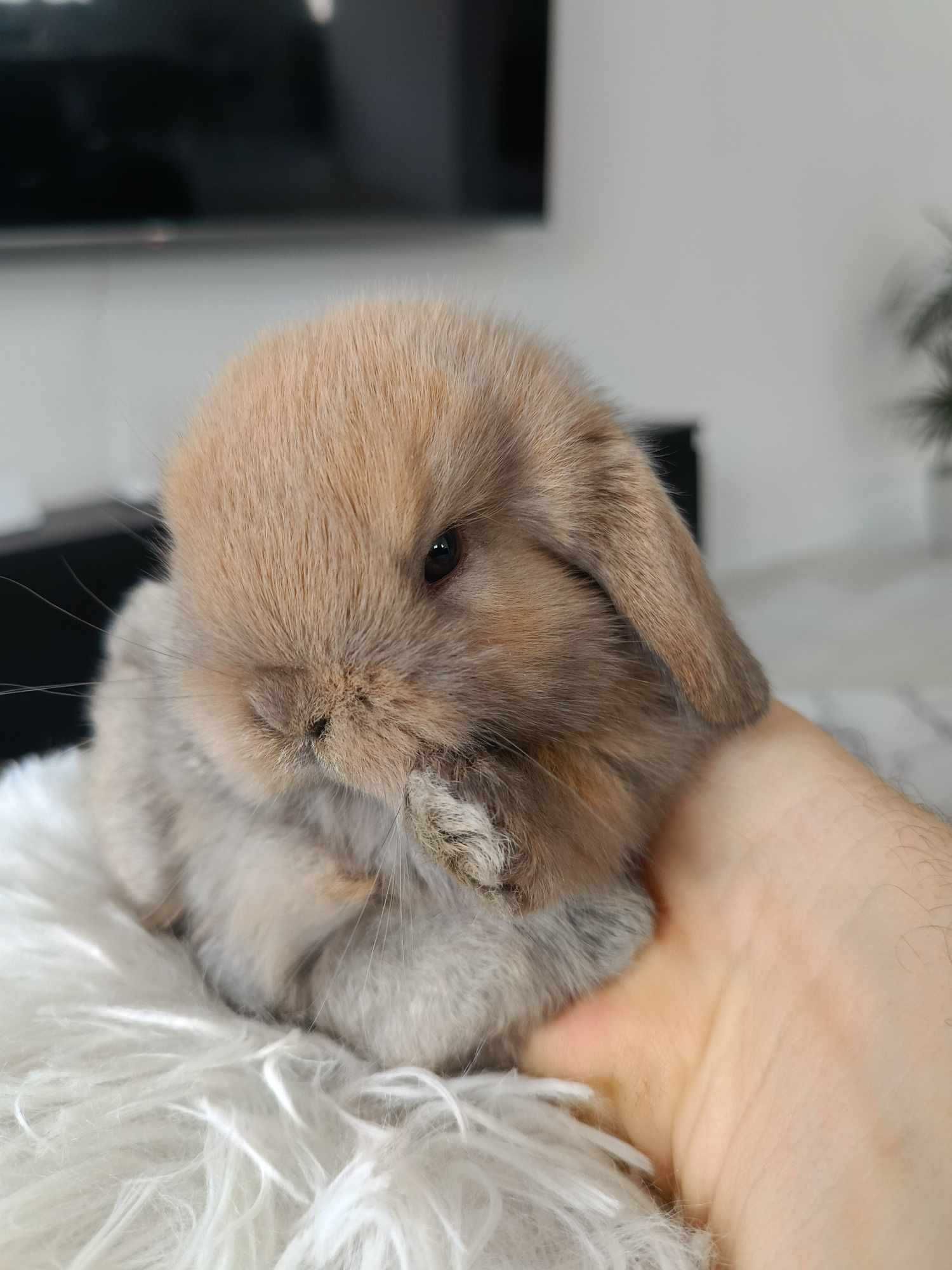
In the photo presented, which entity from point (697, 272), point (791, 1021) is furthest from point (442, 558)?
point (697, 272)

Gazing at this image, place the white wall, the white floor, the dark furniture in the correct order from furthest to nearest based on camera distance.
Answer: the white wall
the dark furniture
the white floor

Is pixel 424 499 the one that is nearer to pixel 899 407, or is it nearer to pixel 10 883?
pixel 10 883

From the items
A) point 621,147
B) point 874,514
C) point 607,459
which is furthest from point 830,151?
point 607,459

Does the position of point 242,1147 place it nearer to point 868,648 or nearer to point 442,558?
point 442,558

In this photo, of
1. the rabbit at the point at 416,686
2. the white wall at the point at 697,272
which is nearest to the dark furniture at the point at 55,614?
the white wall at the point at 697,272

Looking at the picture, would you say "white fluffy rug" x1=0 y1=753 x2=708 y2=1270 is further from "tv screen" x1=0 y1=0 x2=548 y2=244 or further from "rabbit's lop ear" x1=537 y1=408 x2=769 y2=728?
"tv screen" x1=0 y1=0 x2=548 y2=244

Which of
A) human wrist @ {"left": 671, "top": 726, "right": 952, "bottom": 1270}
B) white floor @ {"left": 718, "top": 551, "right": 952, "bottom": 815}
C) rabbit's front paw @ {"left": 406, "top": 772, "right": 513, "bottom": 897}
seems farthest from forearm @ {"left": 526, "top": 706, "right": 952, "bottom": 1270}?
white floor @ {"left": 718, "top": 551, "right": 952, "bottom": 815}

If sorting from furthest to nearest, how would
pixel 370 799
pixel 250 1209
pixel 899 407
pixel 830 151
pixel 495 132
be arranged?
pixel 899 407 → pixel 830 151 → pixel 495 132 → pixel 370 799 → pixel 250 1209
